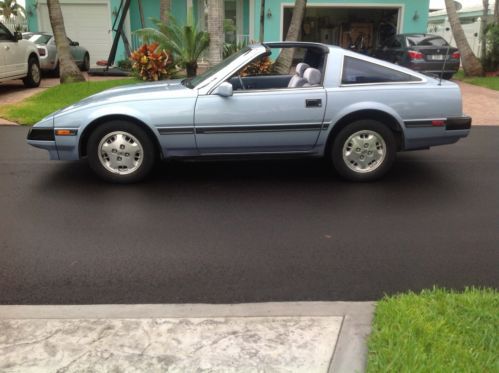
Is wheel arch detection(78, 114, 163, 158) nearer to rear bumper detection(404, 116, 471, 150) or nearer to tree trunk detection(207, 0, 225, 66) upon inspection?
rear bumper detection(404, 116, 471, 150)

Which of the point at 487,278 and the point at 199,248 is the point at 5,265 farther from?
the point at 487,278

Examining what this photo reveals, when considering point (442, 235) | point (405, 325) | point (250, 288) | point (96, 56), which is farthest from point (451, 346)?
point (96, 56)

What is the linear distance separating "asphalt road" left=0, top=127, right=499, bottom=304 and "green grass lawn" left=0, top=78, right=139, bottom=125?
3.63m

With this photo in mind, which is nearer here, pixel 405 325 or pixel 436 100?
pixel 405 325

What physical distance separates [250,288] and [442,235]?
193cm

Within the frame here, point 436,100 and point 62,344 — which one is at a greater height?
point 436,100

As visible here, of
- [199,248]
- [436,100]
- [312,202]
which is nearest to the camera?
[199,248]

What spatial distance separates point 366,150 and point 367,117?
0.36 metres

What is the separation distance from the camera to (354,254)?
4.23m

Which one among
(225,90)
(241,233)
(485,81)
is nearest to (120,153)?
(225,90)

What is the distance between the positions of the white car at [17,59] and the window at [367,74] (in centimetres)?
957

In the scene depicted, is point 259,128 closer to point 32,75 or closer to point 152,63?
point 152,63

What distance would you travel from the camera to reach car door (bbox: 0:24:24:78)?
12.6 meters

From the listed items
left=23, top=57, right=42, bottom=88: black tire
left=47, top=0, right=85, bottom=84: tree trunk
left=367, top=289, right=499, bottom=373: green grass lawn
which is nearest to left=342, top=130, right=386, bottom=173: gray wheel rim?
left=367, top=289, right=499, bottom=373: green grass lawn
